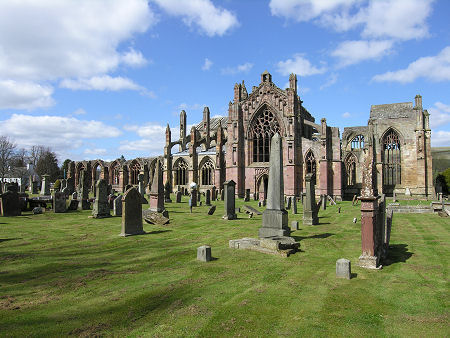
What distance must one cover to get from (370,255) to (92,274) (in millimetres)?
6789

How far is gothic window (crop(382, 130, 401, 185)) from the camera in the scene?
43.4m

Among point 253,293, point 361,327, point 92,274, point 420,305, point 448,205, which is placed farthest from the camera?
point 448,205

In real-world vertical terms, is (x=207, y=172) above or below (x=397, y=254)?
above

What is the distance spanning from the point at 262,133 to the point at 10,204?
26.2m

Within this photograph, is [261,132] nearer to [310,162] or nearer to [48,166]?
[310,162]

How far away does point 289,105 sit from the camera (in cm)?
3512

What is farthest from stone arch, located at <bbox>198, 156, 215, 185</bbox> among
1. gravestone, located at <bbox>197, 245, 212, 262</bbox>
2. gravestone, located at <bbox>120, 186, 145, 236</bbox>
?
gravestone, located at <bbox>197, 245, 212, 262</bbox>

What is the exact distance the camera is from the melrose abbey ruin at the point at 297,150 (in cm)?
3484

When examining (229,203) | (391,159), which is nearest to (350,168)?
(391,159)

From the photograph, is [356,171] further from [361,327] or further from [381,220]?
[361,327]

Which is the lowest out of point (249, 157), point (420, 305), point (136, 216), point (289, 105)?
point (420, 305)

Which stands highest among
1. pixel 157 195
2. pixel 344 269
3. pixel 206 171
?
pixel 206 171

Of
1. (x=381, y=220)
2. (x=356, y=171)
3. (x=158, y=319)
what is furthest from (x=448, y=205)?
(x=356, y=171)

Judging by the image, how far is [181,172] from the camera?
46188 mm
